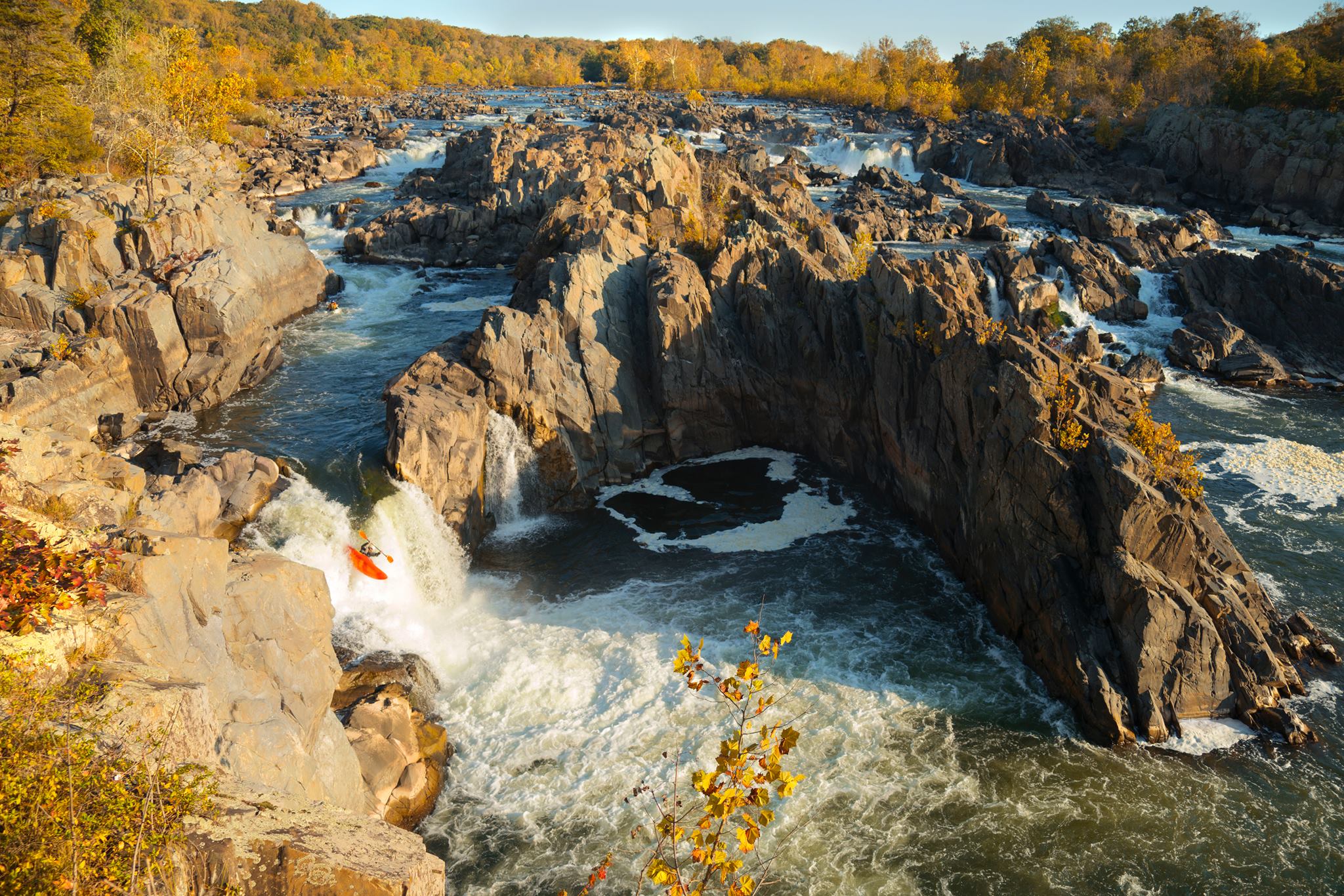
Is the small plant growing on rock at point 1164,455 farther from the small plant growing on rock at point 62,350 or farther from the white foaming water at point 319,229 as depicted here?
the white foaming water at point 319,229

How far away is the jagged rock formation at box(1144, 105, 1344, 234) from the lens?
200 ft

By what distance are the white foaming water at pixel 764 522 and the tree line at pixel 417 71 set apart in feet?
92.1

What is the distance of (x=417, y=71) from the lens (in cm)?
17688

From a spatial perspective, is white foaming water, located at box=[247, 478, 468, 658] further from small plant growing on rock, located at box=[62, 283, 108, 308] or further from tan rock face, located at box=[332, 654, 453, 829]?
small plant growing on rock, located at box=[62, 283, 108, 308]

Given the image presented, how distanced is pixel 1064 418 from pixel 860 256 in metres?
19.5

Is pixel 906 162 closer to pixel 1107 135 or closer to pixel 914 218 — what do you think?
pixel 1107 135

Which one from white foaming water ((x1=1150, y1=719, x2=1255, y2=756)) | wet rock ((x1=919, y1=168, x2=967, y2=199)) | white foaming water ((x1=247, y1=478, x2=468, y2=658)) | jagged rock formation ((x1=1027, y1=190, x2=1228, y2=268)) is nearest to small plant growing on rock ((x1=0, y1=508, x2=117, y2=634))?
white foaming water ((x1=247, y1=478, x2=468, y2=658))

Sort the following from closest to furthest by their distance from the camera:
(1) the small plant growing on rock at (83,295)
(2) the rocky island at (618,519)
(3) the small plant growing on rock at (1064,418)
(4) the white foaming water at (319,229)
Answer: (2) the rocky island at (618,519) → (3) the small plant growing on rock at (1064,418) → (1) the small plant growing on rock at (83,295) → (4) the white foaming water at (319,229)

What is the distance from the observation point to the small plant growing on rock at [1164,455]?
66.3 feet

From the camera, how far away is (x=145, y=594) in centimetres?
1224

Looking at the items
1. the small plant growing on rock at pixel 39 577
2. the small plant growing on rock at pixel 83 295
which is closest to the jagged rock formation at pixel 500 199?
the small plant growing on rock at pixel 83 295

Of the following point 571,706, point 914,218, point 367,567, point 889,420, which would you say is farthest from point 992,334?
point 914,218

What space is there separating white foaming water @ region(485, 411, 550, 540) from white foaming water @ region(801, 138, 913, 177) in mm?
71071

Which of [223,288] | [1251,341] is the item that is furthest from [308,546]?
[1251,341]
